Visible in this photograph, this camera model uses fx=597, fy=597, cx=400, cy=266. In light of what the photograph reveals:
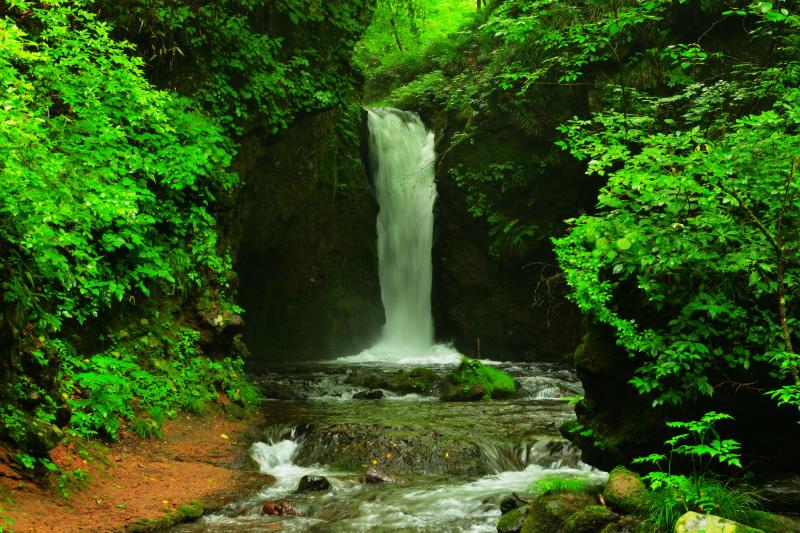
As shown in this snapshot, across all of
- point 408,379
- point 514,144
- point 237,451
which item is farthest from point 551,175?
point 237,451

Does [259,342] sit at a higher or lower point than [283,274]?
lower

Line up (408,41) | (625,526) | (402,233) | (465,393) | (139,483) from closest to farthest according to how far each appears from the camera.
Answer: (625,526)
(139,483)
(465,393)
(402,233)
(408,41)

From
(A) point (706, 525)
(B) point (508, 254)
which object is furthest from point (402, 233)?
(A) point (706, 525)

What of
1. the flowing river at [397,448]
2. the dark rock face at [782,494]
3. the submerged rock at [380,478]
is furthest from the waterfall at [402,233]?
the dark rock face at [782,494]

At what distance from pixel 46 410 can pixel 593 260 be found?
16.3 feet

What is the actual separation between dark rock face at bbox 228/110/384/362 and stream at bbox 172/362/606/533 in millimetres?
6483

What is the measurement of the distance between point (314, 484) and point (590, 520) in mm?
3281

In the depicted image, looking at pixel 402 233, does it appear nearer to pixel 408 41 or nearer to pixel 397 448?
pixel 408 41

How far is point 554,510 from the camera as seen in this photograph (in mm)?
4910

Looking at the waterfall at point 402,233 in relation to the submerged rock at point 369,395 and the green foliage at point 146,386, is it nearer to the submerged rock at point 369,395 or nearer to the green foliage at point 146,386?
the submerged rock at point 369,395

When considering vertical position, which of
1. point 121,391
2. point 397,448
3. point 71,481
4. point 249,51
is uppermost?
point 249,51

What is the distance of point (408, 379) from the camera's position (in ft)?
41.3

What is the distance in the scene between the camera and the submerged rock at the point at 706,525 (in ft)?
12.3

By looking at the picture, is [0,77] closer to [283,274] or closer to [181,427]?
[181,427]
